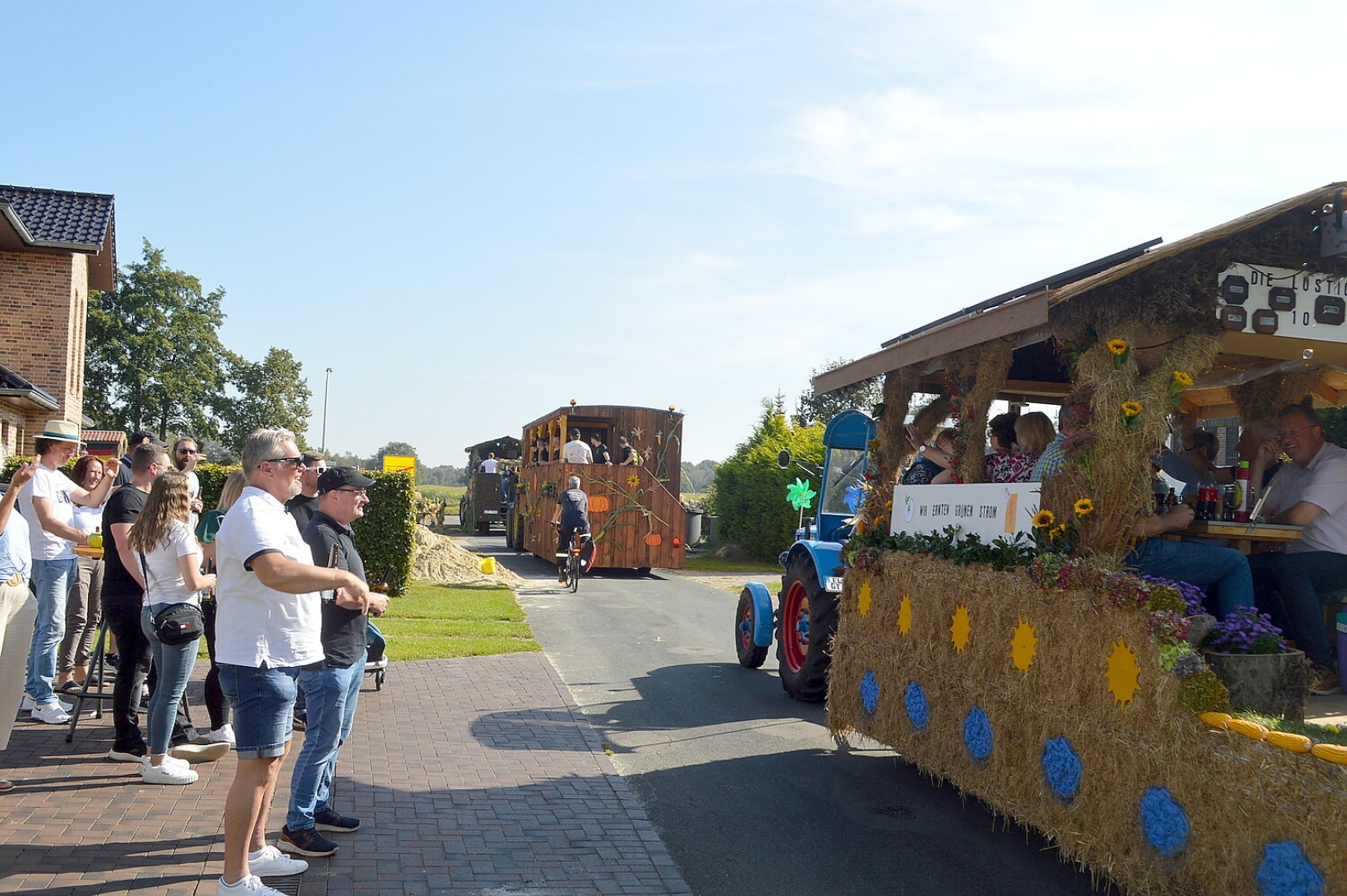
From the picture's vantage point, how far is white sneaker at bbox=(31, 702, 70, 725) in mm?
7105

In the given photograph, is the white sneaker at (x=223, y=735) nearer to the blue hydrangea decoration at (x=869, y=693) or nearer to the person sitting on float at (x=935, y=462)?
the blue hydrangea decoration at (x=869, y=693)

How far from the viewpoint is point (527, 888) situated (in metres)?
4.70

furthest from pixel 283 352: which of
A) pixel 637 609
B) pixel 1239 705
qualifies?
pixel 1239 705

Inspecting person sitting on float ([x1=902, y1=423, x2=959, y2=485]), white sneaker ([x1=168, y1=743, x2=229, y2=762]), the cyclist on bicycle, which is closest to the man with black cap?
white sneaker ([x1=168, y1=743, x2=229, y2=762])

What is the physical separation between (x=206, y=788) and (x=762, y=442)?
21.7 metres

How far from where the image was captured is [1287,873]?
3.57 metres

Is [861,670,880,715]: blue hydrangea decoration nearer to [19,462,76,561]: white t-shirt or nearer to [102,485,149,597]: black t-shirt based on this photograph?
[102,485,149,597]: black t-shirt

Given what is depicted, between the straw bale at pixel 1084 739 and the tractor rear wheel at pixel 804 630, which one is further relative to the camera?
the tractor rear wheel at pixel 804 630

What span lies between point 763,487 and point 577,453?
6938 millimetres

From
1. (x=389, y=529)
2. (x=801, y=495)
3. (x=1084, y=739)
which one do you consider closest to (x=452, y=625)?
(x=389, y=529)

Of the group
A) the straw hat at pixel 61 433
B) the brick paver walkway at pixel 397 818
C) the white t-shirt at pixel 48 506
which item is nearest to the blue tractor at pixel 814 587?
the brick paver walkway at pixel 397 818

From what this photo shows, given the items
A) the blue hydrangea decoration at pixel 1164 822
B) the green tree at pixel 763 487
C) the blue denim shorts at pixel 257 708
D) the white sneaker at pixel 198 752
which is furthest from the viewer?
the green tree at pixel 763 487

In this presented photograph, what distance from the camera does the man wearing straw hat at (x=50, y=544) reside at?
22.4ft

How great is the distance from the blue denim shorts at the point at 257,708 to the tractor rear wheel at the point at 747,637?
Answer: 252 inches
